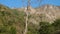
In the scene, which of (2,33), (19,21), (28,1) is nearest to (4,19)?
(19,21)

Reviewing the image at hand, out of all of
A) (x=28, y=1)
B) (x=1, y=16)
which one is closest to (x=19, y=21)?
(x=1, y=16)

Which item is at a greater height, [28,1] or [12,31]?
[28,1]

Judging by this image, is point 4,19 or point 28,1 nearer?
point 28,1

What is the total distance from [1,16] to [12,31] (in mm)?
18012

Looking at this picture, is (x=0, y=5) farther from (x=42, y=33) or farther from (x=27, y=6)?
(x=27, y=6)

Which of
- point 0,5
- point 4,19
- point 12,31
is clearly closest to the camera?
point 12,31

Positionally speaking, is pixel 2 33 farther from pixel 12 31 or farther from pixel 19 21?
pixel 19 21

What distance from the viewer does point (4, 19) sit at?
5384 cm

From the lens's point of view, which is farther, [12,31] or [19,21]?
[19,21]

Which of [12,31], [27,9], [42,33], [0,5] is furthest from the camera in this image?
[0,5]

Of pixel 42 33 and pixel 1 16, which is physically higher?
pixel 1 16

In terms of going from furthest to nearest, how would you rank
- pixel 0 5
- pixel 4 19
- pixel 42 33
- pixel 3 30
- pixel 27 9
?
1. pixel 0 5
2. pixel 4 19
3. pixel 42 33
4. pixel 3 30
5. pixel 27 9

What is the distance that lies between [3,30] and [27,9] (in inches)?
397

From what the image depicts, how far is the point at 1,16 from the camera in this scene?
180ft
